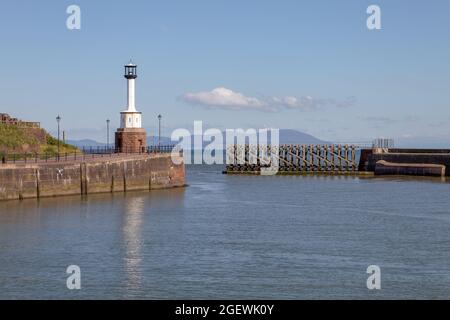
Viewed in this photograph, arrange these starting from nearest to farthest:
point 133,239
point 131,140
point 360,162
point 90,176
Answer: point 133,239 → point 90,176 → point 131,140 → point 360,162

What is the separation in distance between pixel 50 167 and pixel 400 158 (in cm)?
5001

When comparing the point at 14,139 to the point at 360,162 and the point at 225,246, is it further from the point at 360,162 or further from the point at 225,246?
the point at 225,246

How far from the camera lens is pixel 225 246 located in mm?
36344

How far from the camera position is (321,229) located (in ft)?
139

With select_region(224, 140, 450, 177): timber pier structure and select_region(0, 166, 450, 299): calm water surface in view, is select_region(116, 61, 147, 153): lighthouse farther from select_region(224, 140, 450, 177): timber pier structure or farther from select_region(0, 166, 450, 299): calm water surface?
select_region(224, 140, 450, 177): timber pier structure

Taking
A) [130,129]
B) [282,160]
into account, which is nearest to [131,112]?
[130,129]

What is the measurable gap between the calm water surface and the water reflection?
51mm

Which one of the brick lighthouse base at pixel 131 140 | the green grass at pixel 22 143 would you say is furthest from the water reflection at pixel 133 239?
the green grass at pixel 22 143

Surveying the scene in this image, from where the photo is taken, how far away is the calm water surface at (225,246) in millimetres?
28031

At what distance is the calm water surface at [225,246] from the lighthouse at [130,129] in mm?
12269

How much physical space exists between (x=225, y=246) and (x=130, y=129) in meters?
38.3
